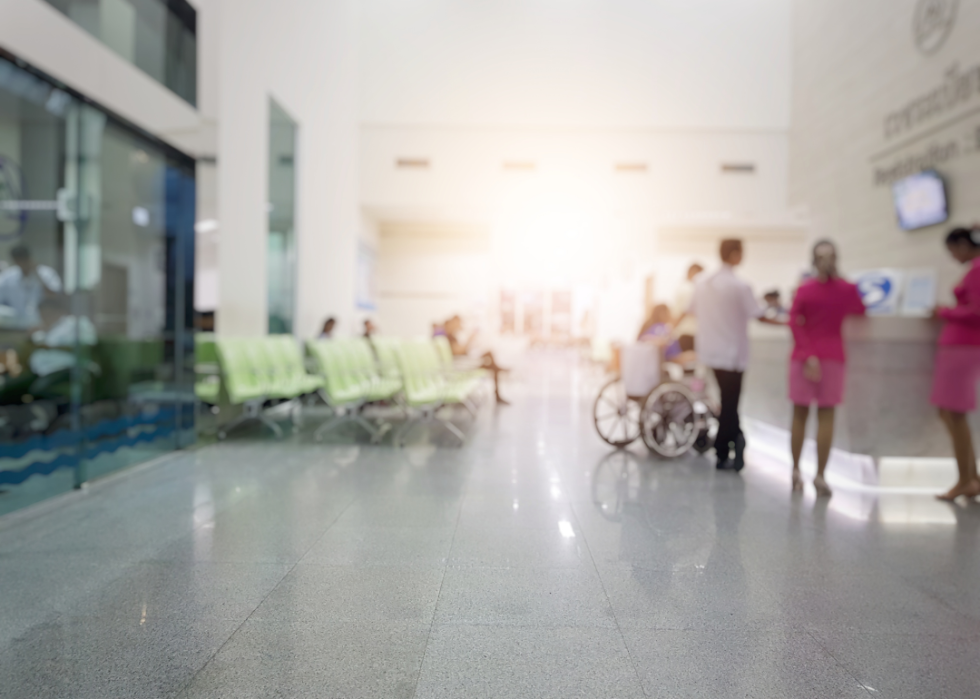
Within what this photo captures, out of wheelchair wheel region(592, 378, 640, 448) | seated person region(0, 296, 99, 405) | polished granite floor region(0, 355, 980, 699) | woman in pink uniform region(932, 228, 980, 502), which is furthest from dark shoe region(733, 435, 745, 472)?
seated person region(0, 296, 99, 405)

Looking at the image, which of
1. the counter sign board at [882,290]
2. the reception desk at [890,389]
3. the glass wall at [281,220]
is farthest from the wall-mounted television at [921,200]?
the glass wall at [281,220]

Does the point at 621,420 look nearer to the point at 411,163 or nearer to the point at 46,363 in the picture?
the point at 46,363

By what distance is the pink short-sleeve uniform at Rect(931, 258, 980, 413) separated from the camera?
12.4 ft

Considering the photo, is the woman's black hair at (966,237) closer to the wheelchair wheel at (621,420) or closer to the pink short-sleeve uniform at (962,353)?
the pink short-sleeve uniform at (962,353)

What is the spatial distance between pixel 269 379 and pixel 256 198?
2.34 m

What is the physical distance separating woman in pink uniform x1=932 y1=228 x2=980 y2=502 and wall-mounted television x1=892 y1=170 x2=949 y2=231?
10.7 feet

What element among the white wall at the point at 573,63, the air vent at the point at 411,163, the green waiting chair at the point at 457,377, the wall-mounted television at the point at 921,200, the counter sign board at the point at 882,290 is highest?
the white wall at the point at 573,63

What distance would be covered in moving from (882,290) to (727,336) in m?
3.61

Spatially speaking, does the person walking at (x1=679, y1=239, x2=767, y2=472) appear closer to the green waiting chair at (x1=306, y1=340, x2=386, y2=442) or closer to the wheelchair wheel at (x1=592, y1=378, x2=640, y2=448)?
the wheelchair wheel at (x1=592, y1=378, x2=640, y2=448)

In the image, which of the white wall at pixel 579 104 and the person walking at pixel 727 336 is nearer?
the person walking at pixel 727 336

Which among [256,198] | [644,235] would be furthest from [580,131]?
[256,198]

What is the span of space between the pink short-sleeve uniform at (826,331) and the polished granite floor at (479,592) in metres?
0.66

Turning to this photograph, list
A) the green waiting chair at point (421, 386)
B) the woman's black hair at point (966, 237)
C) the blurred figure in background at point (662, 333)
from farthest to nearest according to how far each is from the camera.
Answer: the green waiting chair at point (421, 386)
the blurred figure in background at point (662, 333)
the woman's black hair at point (966, 237)

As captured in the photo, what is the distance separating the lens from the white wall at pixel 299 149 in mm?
6348
